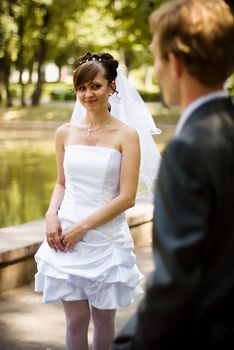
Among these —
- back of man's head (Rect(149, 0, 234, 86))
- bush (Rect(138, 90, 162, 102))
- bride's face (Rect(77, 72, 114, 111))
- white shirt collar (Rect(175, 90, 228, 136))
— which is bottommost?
bush (Rect(138, 90, 162, 102))

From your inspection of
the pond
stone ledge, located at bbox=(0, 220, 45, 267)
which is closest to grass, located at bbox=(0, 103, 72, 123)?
the pond

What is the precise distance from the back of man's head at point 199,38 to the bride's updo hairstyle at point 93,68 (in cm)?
193

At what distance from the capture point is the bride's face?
12.3ft

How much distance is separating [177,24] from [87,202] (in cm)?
209

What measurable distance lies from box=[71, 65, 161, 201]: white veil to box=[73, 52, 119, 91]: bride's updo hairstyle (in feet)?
1.52

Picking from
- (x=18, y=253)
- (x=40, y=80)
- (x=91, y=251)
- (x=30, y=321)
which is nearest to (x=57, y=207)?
(x=91, y=251)

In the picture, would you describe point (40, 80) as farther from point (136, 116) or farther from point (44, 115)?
point (136, 116)

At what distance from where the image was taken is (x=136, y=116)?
15.0 ft

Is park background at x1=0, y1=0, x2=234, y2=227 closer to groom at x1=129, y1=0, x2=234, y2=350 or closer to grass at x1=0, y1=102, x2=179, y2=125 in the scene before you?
grass at x1=0, y1=102, x2=179, y2=125

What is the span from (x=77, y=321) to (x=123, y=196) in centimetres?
71

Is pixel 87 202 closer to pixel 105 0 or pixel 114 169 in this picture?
pixel 114 169

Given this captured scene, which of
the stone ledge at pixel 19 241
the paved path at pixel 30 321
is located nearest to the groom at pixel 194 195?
the paved path at pixel 30 321

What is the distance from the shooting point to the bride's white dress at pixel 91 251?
373 cm

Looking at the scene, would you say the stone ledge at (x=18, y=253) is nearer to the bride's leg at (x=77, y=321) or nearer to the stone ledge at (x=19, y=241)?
the stone ledge at (x=19, y=241)
